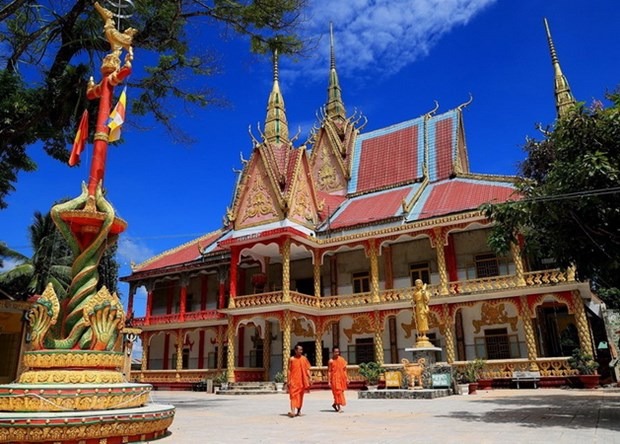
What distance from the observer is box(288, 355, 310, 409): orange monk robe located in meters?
8.47

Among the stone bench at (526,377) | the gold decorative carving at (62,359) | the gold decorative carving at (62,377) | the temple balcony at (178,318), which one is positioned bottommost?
the stone bench at (526,377)

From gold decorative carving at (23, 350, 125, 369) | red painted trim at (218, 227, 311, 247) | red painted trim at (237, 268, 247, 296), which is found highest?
red painted trim at (218, 227, 311, 247)

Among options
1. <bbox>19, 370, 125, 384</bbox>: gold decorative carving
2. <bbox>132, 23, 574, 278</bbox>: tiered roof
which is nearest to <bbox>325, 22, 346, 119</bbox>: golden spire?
<bbox>132, 23, 574, 278</bbox>: tiered roof

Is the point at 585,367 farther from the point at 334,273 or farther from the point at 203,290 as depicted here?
the point at 203,290

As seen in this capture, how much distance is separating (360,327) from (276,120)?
1196cm

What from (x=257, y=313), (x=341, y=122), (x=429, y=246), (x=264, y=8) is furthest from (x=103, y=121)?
(x=341, y=122)

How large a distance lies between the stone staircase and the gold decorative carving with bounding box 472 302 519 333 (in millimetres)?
8035

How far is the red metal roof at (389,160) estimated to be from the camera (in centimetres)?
2306

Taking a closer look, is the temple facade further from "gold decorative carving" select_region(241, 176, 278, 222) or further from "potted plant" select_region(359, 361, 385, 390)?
"potted plant" select_region(359, 361, 385, 390)

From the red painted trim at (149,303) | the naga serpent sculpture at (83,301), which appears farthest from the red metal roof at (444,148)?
the naga serpent sculpture at (83,301)

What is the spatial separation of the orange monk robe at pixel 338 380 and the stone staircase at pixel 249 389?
832 centimetres

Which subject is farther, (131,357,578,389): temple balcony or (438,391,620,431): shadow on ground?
(131,357,578,389): temple balcony

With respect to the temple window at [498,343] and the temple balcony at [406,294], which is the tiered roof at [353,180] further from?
the temple window at [498,343]

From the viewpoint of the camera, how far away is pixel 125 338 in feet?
52.6
